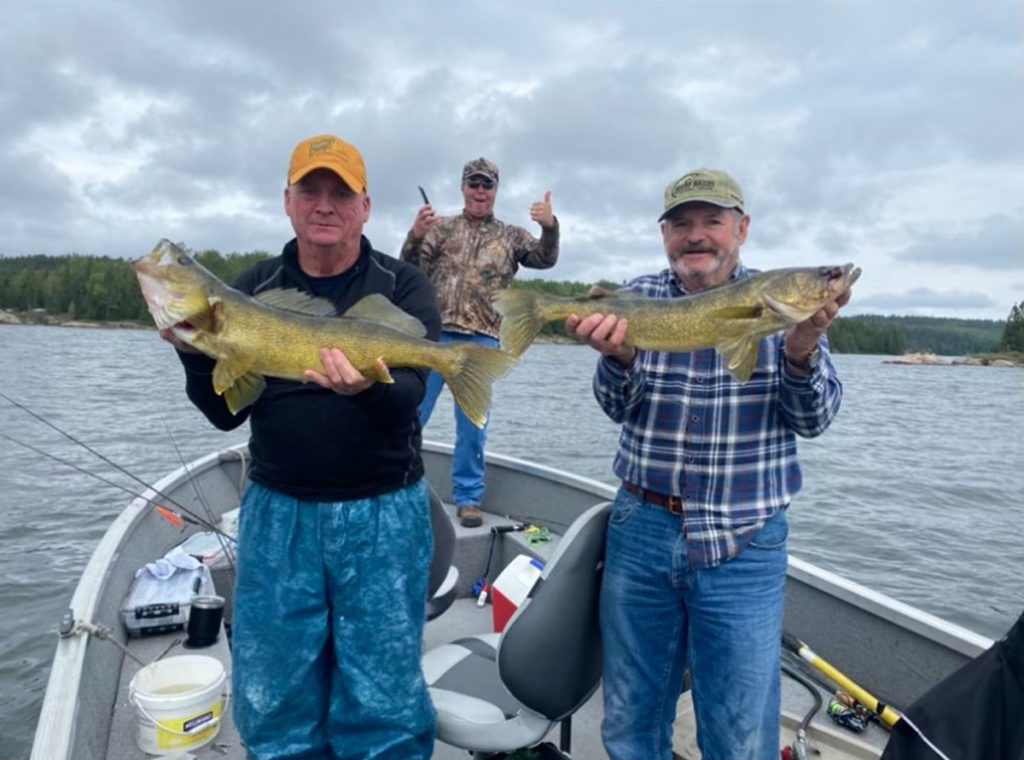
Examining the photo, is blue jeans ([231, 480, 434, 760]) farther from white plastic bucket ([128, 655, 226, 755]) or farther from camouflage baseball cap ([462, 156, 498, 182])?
camouflage baseball cap ([462, 156, 498, 182])

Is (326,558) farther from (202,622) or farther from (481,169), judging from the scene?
(481,169)

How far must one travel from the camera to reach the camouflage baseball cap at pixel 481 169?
6.55 meters

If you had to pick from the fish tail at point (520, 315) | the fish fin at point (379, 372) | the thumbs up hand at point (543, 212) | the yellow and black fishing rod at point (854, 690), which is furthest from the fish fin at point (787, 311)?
the thumbs up hand at point (543, 212)

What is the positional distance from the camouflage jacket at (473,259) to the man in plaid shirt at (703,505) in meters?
3.17

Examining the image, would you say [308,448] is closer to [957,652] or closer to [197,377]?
[197,377]

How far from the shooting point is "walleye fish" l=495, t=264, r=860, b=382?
296cm

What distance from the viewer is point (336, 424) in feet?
10.4

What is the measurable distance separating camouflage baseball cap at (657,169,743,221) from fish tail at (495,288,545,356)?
78 cm

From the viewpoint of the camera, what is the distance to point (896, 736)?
101 inches

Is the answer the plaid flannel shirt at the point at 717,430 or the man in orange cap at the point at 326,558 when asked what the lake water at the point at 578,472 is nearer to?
the man in orange cap at the point at 326,558

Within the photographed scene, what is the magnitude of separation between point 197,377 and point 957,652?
3.98 meters

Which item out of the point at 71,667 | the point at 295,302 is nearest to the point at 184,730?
the point at 71,667

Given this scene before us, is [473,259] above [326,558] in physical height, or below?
above

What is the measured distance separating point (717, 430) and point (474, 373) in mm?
1041
